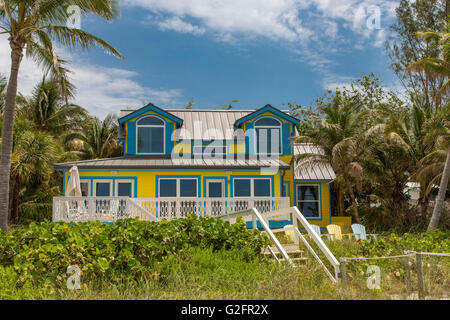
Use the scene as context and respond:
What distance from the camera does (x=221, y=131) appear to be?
21.4m

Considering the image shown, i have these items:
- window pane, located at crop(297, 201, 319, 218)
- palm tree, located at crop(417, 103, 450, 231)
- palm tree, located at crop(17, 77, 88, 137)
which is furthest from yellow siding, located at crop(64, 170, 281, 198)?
palm tree, located at crop(17, 77, 88, 137)

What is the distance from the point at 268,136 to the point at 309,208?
4.43m

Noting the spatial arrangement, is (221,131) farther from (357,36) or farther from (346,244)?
(346,244)

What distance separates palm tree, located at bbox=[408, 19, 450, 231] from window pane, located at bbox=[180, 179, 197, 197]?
399 inches

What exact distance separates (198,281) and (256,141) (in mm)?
15064

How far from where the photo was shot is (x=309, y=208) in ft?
70.1

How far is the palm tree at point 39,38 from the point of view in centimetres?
1256

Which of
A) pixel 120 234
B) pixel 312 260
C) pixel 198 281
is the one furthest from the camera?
pixel 312 260

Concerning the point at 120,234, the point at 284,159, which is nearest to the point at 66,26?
the point at 120,234

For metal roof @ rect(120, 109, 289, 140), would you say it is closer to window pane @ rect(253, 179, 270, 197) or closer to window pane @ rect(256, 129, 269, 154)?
window pane @ rect(256, 129, 269, 154)

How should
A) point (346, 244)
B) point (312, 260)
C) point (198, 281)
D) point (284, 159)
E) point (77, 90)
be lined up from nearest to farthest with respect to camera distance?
1. point (198, 281)
2. point (312, 260)
3. point (346, 244)
4. point (77, 90)
5. point (284, 159)

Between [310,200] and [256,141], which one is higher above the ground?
[256,141]

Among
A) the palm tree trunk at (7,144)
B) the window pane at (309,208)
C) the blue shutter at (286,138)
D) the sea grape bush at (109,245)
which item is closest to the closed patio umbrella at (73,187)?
the palm tree trunk at (7,144)

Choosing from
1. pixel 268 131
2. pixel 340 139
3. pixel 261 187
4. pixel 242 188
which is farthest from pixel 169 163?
pixel 340 139
